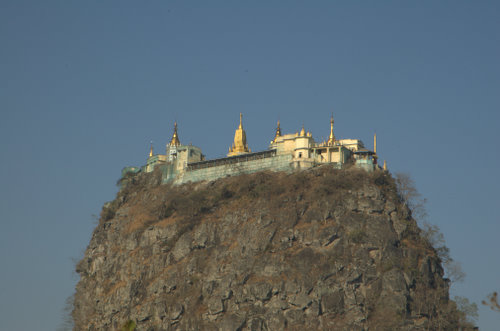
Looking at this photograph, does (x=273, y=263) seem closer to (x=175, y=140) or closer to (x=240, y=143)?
(x=240, y=143)

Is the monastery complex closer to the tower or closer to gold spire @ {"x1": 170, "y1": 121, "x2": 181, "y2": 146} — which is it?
the tower

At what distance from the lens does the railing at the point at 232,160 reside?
103 m

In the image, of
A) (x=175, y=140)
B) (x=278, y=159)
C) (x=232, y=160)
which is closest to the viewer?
(x=278, y=159)

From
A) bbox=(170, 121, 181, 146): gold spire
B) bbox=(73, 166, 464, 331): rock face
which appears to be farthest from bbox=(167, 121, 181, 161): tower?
bbox=(73, 166, 464, 331): rock face

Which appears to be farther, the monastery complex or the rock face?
the monastery complex

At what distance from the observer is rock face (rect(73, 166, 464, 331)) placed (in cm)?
8500

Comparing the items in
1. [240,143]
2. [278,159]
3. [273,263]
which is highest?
[240,143]

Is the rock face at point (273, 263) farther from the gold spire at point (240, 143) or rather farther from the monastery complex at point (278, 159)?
the gold spire at point (240, 143)

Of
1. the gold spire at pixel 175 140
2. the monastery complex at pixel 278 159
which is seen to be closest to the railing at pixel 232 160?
the monastery complex at pixel 278 159

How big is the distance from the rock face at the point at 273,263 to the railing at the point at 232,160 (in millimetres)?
3118

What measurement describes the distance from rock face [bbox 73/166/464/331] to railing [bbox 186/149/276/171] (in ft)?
10.2

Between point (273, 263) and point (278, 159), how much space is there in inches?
657

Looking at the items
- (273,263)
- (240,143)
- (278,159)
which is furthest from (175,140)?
(273,263)

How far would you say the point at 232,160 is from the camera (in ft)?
347
